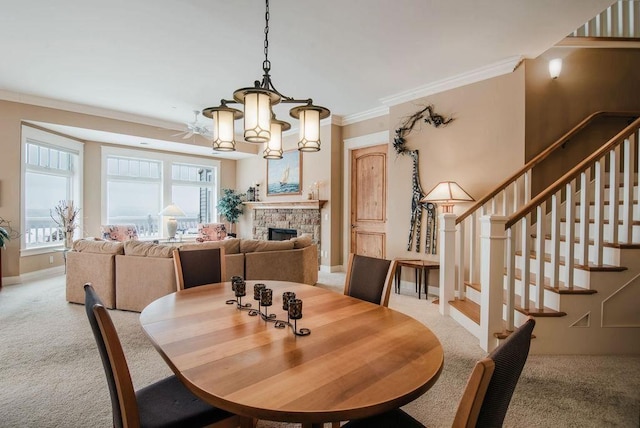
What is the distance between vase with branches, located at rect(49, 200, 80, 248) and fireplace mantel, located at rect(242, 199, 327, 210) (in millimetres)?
3388

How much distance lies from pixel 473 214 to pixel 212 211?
21.5 ft

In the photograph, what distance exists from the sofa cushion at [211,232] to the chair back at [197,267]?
16.6 ft

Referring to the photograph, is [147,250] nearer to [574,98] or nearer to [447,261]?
[447,261]

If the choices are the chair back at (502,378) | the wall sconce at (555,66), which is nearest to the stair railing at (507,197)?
the wall sconce at (555,66)

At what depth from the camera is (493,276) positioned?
8.61ft

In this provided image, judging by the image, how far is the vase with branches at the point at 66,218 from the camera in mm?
5707

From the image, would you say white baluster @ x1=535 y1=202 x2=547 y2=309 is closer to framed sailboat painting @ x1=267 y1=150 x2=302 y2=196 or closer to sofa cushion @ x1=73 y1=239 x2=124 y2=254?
sofa cushion @ x1=73 y1=239 x2=124 y2=254

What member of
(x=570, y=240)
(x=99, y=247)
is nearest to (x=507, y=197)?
(x=570, y=240)

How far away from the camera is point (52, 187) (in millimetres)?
5840

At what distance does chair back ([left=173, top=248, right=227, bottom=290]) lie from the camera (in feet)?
7.55

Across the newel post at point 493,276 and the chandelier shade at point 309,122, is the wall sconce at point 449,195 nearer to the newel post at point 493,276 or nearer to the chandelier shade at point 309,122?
the newel post at point 493,276

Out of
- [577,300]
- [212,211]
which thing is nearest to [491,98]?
[577,300]

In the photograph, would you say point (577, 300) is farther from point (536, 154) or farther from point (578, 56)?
point (578, 56)

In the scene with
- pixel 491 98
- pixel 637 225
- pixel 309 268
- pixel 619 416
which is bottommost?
pixel 619 416
